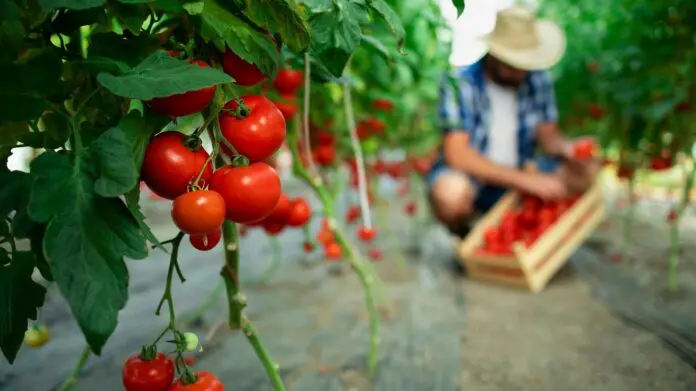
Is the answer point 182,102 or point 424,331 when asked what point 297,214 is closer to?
point 182,102

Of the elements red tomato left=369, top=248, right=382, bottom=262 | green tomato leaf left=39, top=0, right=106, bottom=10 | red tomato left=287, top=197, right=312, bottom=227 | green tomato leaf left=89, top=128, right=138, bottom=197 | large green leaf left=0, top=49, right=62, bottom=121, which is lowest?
red tomato left=369, top=248, right=382, bottom=262

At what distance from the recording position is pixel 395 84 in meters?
1.98

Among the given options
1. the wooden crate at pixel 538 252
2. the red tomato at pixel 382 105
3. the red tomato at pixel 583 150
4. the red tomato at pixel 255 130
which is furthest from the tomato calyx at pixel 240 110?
the red tomato at pixel 583 150

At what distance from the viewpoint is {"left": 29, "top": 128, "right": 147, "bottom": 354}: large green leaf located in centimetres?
45

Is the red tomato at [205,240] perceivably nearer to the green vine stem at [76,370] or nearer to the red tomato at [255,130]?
the red tomato at [255,130]

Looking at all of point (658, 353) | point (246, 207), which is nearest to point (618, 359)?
point (658, 353)

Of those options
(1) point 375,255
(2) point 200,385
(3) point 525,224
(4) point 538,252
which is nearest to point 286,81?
(2) point 200,385

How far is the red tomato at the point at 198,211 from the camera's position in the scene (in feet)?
1.67

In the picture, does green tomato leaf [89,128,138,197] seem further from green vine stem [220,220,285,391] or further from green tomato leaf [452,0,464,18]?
green tomato leaf [452,0,464,18]

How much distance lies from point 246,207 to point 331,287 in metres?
1.56

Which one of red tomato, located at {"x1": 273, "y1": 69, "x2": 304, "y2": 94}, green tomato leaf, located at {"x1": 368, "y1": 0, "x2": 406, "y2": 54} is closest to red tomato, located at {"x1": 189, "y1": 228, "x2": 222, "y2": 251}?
green tomato leaf, located at {"x1": 368, "y1": 0, "x2": 406, "y2": 54}

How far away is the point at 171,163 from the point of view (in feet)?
1.75

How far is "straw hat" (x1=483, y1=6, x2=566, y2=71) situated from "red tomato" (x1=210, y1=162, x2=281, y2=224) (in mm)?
1995

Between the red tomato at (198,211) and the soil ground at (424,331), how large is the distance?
652 millimetres
